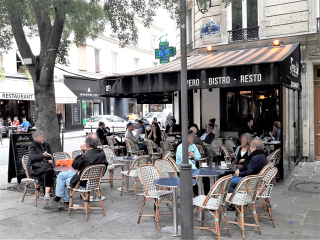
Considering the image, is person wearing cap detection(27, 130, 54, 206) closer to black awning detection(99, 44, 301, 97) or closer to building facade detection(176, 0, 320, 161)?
black awning detection(99, 44, 301, 97)

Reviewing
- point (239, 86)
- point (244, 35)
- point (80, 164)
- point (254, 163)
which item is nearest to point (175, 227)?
point (254, 163)

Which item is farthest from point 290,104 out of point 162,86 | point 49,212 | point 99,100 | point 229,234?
point 99,100

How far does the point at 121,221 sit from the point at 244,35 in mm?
8023

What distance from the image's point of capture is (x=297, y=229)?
4383 millimetres

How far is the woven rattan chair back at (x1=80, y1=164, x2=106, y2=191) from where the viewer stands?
194 inches

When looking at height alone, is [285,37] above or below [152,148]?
above

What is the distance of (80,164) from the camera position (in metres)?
5.04

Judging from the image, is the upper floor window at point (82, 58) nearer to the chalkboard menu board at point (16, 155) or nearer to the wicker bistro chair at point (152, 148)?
the wicker bistro chair at point (152, 148)

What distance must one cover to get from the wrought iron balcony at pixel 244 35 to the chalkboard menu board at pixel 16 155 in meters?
7.51

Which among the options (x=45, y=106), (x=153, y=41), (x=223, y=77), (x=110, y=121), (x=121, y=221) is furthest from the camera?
(x=153, y=41)

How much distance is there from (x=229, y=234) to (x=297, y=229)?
109 centimetres

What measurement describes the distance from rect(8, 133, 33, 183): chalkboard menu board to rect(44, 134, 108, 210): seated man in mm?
2161

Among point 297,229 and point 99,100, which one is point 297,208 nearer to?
point 297,229

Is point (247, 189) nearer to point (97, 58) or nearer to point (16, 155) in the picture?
point (16, 155)
